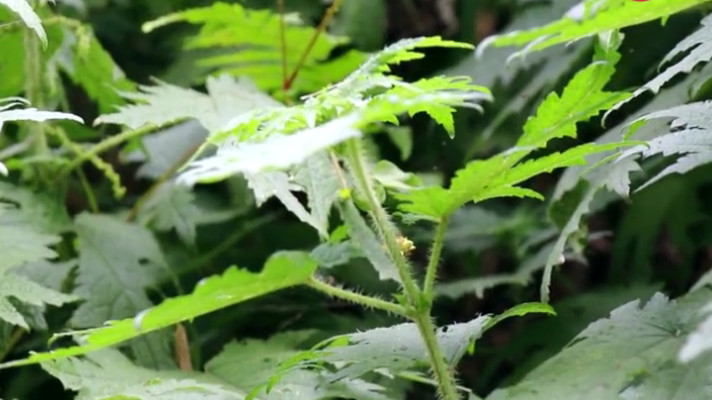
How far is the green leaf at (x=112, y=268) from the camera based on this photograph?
85 centimetres

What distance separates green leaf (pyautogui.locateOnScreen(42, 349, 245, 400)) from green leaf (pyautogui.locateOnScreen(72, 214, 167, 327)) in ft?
0.32

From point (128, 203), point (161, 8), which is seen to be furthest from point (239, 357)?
point (161, 8)

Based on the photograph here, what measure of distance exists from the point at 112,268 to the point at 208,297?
42 centimetres

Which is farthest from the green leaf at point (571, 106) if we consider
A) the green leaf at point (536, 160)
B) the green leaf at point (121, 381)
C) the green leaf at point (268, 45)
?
the green leaf at point (268, 45)

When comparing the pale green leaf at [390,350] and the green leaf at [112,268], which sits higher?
the pale green leaf at [390,350]

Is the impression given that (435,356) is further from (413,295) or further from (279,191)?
(279,191)

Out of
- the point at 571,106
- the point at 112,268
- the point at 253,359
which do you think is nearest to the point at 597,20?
the point at 571,106

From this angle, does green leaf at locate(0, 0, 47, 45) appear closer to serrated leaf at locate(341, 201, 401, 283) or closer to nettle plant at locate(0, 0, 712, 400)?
nettle plant at locate(0, 0, 712, 400)

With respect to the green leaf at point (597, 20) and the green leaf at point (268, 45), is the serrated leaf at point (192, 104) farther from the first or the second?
→ the green leaf at point (597, 20)

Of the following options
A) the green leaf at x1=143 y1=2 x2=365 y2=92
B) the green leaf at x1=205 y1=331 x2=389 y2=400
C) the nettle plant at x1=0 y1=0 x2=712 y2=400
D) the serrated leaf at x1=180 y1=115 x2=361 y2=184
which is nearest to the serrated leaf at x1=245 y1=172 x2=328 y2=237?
the nettle plant at x1=0 y1=0 x2=712 y2=400

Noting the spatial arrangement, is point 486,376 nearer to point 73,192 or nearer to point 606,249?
point 606,249

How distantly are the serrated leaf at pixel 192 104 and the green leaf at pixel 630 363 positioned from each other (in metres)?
0.39

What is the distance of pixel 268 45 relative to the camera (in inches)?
42.2

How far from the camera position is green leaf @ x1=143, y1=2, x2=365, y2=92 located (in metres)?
1.03
